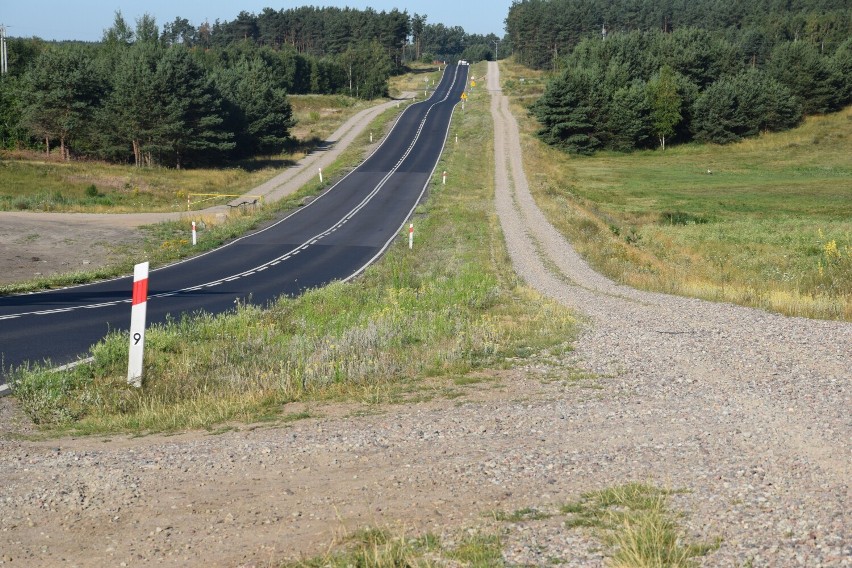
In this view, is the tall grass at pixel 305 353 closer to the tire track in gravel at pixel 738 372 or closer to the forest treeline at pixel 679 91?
the tire track in gravel at pixel 738 372

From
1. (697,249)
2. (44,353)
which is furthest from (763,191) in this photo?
(44,353)

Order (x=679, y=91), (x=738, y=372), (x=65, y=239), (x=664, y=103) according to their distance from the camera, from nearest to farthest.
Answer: (x=738, y=372) < (x=65, y=239) < (x=664, y=103) < (x=679, y=91)

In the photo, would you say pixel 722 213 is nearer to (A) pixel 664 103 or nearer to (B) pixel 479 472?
(A) pixel 664 103

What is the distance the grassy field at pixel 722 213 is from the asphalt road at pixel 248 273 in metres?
8.60

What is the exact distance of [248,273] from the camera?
28.8 meters

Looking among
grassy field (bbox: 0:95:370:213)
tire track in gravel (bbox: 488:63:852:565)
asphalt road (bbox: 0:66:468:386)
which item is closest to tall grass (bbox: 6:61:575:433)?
tire track in gravel (bbox: 488:63:852:565)

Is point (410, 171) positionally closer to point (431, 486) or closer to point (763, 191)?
point (763, 191)

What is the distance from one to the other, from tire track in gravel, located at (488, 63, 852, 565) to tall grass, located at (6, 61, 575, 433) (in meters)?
1.43

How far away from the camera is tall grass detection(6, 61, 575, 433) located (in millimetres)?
11078

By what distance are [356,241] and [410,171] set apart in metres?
28.0

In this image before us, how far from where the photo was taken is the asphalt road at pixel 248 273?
17.0 metres

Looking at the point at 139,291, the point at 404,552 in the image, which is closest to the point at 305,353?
the point at 139,291

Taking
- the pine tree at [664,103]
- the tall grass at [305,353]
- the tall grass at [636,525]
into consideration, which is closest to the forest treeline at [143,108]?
the pine tree at [664,103]

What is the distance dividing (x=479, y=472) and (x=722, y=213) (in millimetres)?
51704
